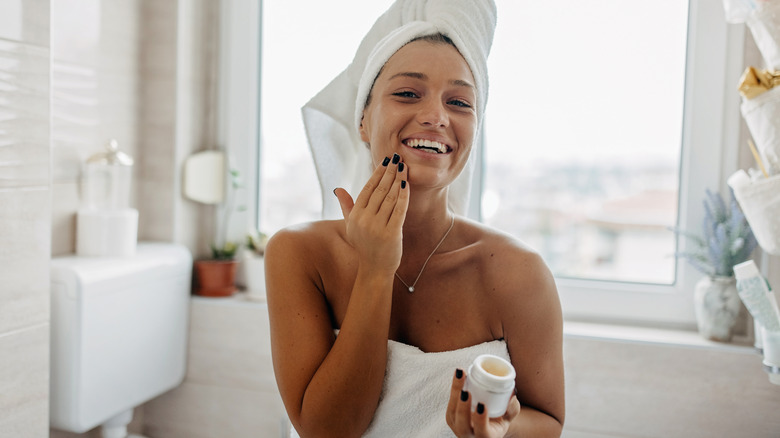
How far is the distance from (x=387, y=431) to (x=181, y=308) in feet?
3.17

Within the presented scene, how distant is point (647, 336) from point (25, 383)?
1.37m

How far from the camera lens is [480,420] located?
0.74 meters

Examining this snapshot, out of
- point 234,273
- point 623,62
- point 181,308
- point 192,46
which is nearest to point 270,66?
point 192,46

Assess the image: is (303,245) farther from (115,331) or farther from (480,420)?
(115,331)

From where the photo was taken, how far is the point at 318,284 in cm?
105

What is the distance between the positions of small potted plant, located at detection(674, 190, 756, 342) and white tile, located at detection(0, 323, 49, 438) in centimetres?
142

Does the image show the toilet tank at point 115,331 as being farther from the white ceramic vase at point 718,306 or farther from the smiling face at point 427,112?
the white ceramic vase at point 718,306

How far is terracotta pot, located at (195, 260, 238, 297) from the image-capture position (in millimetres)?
1817

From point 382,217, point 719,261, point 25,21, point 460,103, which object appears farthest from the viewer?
point 719,261

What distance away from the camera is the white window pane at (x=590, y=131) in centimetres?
158

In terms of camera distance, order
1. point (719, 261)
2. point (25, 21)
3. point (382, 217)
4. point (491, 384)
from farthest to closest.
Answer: point (719, 261)
point (25, 21)
point (382, 217)
point (491, 384)

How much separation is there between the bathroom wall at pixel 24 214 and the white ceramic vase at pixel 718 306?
1437mm

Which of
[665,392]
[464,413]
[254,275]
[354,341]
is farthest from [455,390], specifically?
[254,275]

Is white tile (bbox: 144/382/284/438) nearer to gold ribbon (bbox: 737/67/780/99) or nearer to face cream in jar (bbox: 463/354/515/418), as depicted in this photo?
face cream in jar (bbox: 463/354/515/418)
